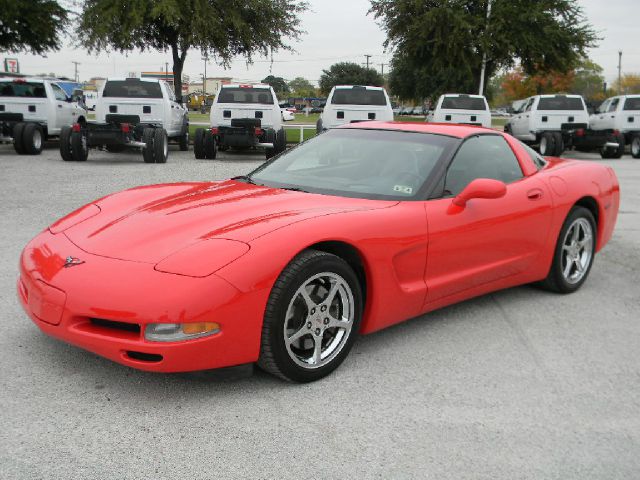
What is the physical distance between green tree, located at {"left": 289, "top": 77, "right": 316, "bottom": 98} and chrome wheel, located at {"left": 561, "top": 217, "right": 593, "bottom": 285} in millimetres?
146748

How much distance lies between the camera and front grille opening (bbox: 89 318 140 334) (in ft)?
10.2

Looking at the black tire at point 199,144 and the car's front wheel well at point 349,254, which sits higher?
the black tire at point 199,144

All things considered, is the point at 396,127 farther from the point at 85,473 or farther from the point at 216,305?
the point at 85,473

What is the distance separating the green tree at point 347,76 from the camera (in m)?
109

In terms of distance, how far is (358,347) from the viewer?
4.02m

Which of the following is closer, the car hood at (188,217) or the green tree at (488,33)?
the car hood at (188,217)

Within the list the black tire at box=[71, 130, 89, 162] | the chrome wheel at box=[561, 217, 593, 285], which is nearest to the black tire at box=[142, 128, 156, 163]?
the black tire at box=[71, 130, 89, 162]

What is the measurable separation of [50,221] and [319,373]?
5311 millimetres

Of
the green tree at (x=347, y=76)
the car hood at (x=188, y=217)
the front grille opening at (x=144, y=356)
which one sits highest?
the green tree at (x=347, y=76)

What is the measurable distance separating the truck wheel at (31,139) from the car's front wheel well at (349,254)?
1471 cm

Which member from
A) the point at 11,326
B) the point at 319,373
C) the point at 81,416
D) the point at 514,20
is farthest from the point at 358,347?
the point at 514,20

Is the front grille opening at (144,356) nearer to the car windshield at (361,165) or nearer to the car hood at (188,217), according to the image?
the car hood at (188,217)

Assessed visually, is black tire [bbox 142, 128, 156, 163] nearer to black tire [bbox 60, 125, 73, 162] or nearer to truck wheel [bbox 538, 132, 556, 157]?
black tire [bbox 60, 125, 73, 162]

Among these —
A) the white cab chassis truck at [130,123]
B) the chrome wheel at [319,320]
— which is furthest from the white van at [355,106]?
the chrome wheel at [319,320]
